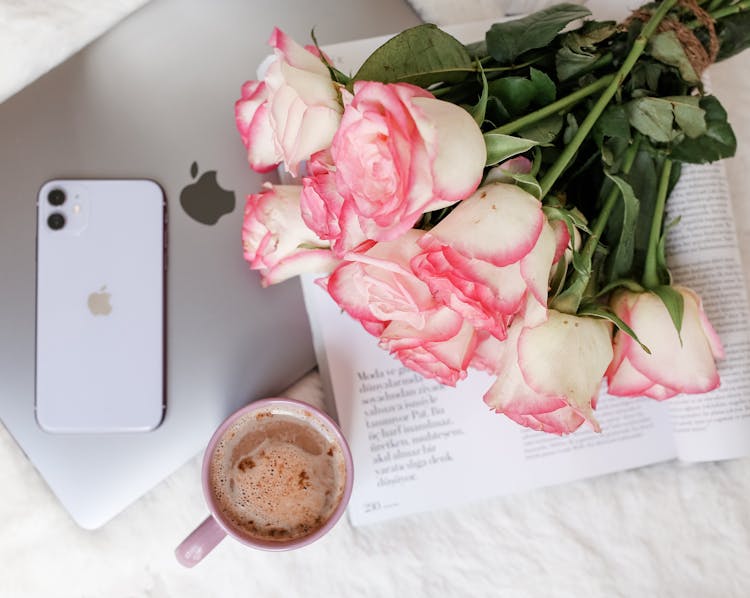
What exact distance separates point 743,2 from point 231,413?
410 millimetres

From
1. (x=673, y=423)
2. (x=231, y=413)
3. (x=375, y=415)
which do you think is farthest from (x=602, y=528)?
Result: (x=231, y=413)

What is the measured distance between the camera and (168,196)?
51cm

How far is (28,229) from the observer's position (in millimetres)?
503

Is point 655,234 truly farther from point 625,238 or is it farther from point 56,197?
point 56,197

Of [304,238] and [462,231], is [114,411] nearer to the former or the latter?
[304,238]

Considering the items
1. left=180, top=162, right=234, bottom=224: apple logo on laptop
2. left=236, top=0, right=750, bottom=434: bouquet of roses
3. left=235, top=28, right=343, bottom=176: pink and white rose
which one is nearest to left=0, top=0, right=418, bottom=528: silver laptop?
left=180, top=162, right=234, bottom=224: apple logo on laptop

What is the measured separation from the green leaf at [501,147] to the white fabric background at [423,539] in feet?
0.92

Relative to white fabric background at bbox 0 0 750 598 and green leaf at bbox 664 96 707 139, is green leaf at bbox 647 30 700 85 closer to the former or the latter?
green leaf at bbox 664 96 707 139

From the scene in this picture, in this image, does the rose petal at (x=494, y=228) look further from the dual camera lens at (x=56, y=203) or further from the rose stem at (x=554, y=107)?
the dual camera lens at (x=56, y=203)

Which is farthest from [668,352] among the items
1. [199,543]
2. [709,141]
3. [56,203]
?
[56,203]

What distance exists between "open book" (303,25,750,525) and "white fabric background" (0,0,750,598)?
0.07ft

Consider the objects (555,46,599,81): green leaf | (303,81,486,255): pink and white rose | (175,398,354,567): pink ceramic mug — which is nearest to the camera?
(303,81,486,255): pink and white rose

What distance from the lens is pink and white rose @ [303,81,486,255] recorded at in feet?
0.83

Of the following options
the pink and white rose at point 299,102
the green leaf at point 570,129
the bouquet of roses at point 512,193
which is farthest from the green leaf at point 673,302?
the pink and white rose at point 299,102
